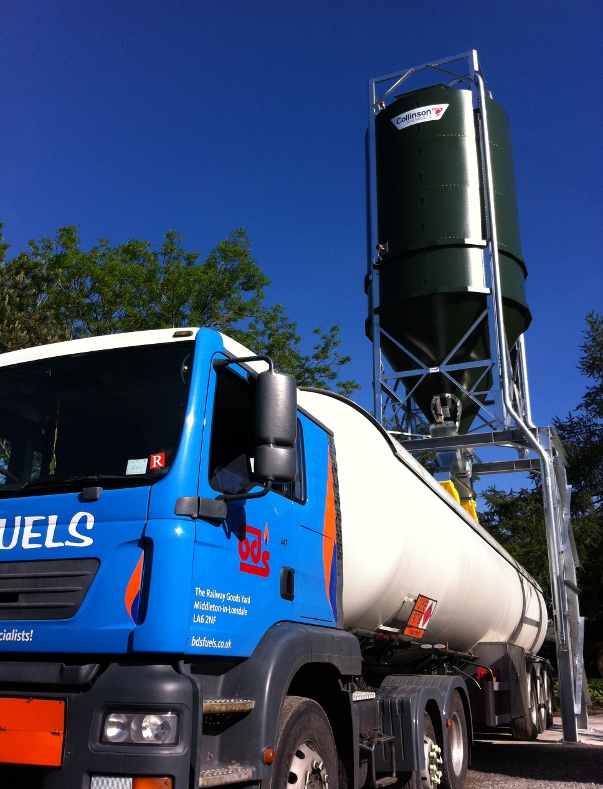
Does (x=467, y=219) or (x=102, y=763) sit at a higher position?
(x=467, y=219)

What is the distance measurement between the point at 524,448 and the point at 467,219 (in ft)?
16.6

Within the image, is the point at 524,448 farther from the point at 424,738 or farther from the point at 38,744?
the point at 38,744

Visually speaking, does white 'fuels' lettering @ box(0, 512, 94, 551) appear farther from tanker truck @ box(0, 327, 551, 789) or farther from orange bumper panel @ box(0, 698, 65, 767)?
orange bumper panel @ box(0, 698, 65, 767)

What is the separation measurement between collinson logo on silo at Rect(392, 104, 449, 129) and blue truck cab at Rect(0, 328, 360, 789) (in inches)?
568

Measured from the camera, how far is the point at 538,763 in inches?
403

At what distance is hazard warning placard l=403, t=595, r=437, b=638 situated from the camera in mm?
7203

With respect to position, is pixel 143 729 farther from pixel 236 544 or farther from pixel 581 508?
pixel 581 508

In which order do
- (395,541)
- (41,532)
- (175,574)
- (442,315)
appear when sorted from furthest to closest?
(442,315), (395,541), (41,532), (175,574)

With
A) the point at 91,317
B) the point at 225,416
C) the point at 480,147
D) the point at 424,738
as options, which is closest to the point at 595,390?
the point at 480,147

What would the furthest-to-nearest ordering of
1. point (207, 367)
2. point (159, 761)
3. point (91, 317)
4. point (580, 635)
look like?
point (91, 317) < point (580, 635) < point (207, 367) < point (159, 761)

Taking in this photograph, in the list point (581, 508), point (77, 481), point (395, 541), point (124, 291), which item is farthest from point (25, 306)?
point (581, 508)

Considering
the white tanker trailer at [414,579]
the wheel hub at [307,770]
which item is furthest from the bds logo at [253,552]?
the white tanker trailer at [414,579]

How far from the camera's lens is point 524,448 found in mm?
15078

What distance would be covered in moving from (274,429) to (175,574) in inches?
34.5
